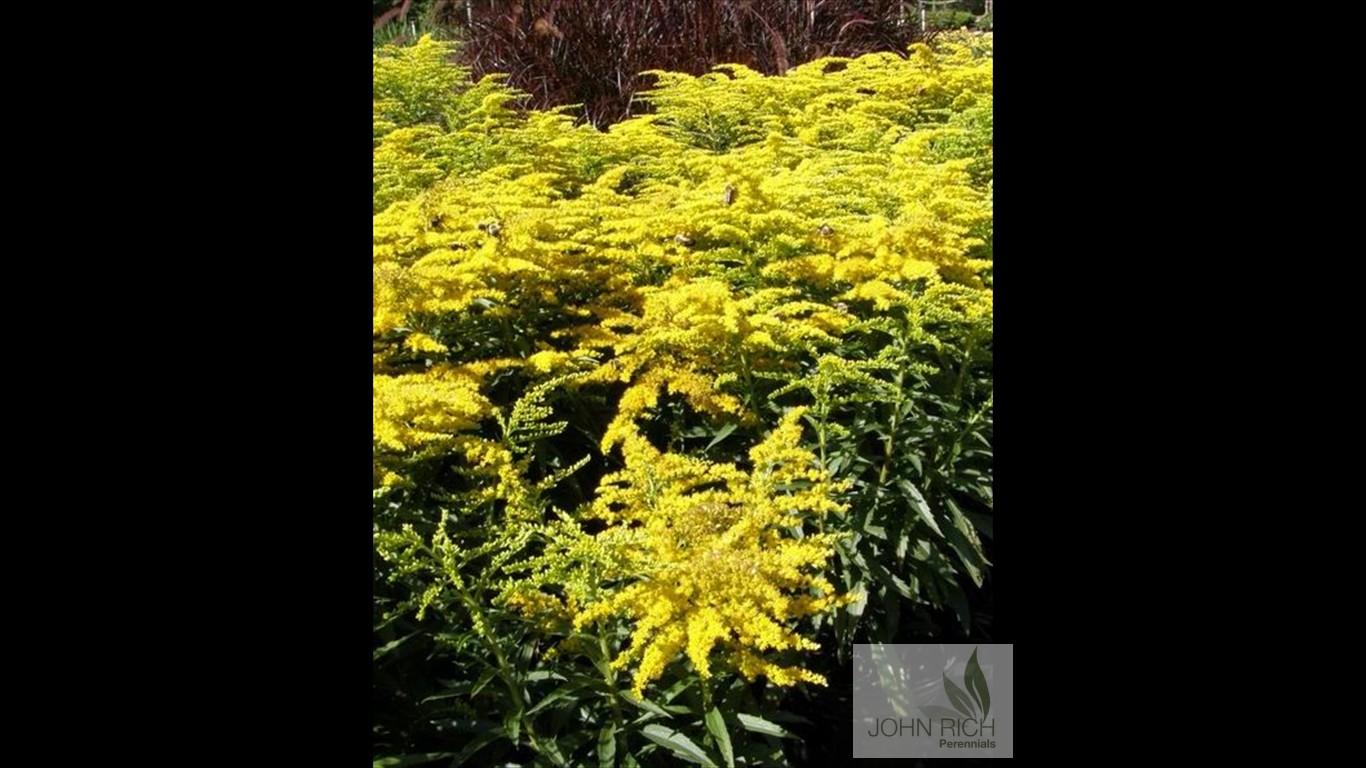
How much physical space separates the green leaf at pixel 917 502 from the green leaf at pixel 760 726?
546 mm

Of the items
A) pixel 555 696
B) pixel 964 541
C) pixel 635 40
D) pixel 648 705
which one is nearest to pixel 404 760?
pixel 555 696

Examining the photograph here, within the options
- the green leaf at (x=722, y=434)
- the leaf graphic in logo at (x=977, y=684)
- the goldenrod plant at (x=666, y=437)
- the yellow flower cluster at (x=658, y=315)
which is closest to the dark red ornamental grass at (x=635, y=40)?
the yellow flower cluster at (x=658, y=315)

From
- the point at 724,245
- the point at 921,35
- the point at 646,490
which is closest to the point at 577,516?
A: the point at 646,490

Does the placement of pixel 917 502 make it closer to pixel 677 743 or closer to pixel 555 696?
pixel 677 743

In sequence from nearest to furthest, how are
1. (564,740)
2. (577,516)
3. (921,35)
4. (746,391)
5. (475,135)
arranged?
(564,740), (577,516), (746,391), (475,135), (921,35)

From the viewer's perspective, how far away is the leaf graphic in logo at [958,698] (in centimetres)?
196

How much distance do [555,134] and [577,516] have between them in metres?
1.60

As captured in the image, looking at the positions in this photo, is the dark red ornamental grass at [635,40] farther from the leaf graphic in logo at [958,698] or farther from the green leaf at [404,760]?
the green leaf at [404,760]

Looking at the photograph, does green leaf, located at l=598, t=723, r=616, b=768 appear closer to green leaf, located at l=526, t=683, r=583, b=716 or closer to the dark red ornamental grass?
green leaf, located at l=526, t=683, r=583, b=716

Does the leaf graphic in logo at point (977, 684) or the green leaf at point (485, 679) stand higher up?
the green leaf at point (485, 679)

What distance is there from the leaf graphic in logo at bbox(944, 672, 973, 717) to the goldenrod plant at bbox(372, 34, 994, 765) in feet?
0.68

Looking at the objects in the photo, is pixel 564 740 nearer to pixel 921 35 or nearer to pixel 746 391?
pixel 746 391

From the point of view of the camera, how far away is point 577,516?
217 cm

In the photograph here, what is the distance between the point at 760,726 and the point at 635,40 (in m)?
4.20
